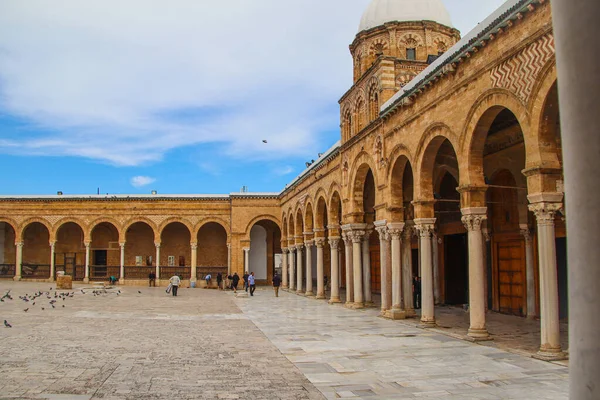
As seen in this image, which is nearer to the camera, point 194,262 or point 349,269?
point 349,269

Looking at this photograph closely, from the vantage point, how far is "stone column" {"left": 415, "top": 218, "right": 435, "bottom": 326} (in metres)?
13.0

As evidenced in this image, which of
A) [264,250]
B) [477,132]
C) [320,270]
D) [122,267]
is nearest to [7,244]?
[122,267]

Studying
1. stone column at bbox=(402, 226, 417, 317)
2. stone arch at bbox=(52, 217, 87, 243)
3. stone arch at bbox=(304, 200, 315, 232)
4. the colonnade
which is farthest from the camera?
stone arch at bbox=(52, 217, 87, 243)

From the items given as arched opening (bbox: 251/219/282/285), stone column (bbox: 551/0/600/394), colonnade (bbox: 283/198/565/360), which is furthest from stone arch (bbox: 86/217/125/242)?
stone column (bbox: 551/0/600/394)

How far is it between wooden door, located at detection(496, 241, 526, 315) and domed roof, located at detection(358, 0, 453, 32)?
9.51m

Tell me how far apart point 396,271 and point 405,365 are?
6.35m

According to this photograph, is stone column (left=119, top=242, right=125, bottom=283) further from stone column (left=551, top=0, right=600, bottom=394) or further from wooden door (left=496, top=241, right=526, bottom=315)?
stone column (left=551, top=0, right=600, bottom=394)

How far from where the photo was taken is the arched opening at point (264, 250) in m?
37.4

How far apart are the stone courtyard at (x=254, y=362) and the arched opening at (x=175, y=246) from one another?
72.9 feet

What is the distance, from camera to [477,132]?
10812mm

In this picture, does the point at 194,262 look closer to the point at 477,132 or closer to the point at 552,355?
the point at 477,132

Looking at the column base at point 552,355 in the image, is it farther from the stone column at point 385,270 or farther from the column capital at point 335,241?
the column capital at point 335,241

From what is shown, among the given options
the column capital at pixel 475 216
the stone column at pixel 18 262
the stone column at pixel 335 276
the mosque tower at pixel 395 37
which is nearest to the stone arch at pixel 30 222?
the stone column at pixel 18 262

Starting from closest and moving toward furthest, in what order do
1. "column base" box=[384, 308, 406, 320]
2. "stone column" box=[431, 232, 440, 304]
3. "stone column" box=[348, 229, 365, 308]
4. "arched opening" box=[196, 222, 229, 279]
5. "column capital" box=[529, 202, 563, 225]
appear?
1. "column capital" box=[529, 202, 563, 225]
2. "column base" box=[384, 308, 406, 320]
3. "stone column" box=[348, 229, 365, 308]
4. "stone column" box=[431, 232, 440, 304]
5. "arched opening" box=[196, 222, 229, 279]
